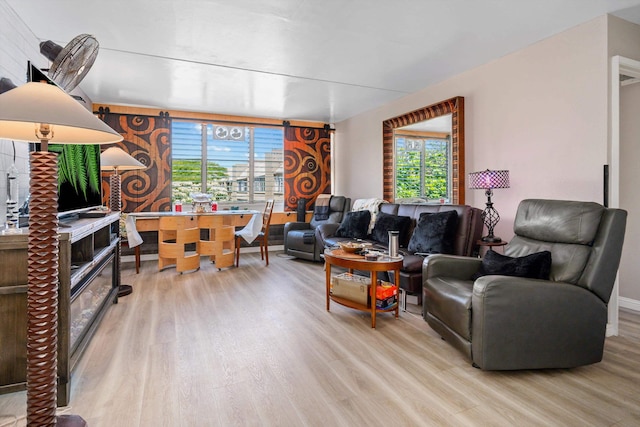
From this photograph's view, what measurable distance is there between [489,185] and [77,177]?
362 cm

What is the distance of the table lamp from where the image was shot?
3127 millimetres

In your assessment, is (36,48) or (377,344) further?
(36,48)

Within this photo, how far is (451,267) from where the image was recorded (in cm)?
262

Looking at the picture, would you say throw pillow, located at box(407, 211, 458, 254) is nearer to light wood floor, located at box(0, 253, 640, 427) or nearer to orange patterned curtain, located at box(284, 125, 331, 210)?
light wood floor, located at box(0, 253, 640, 427)

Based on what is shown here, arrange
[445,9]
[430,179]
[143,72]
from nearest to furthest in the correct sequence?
[445,9] → [143,72] → [430,179]

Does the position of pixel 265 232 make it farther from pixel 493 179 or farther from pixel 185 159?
pixel 493 179

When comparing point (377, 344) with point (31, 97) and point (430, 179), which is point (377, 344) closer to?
point (31, 97)

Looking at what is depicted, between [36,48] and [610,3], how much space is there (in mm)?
4814

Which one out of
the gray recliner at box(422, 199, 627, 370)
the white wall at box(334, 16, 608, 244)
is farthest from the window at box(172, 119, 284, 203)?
the gray recliner at box(422, 199, 627, 370)

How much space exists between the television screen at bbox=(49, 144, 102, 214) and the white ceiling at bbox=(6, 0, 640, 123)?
107cm

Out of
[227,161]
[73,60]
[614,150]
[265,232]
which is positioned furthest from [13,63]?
[614,150]

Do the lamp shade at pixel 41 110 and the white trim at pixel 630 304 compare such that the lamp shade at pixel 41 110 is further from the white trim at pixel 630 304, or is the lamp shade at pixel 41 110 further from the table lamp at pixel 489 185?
the white trim at pixel 630 304

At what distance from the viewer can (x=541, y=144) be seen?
306cm

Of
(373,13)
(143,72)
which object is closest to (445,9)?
(373,13)
